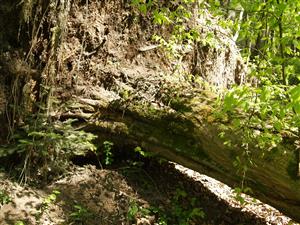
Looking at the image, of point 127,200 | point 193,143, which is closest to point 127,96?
point 193,143

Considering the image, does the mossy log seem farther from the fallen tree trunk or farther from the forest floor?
the forest floor

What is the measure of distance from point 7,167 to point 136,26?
3.48m

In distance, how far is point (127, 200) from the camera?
18.2 ft

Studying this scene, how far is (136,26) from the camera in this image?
7.03 metres

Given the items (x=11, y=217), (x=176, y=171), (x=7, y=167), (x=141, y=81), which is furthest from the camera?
(x=176, y=171)

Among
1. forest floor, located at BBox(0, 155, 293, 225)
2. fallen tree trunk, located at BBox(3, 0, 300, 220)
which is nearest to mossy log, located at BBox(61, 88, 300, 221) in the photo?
fallen tree trunk, located at BBox(3, 0, 300, 220)

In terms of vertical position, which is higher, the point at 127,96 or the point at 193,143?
the point at 127,96

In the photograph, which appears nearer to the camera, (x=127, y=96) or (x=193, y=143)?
(x=193, y=143)

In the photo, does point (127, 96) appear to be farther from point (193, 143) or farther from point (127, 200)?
point (127, 200)

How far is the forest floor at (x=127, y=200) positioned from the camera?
484 centimetres

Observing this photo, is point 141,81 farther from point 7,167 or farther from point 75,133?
point 7,167

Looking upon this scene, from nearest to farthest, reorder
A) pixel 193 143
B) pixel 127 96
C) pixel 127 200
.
Result: pixel 193 143, pixel 127 200, pixel 127 96

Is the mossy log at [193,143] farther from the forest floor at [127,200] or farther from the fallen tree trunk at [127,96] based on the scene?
the forest floor at [127,200]


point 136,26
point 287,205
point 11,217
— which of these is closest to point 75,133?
point 11,217
